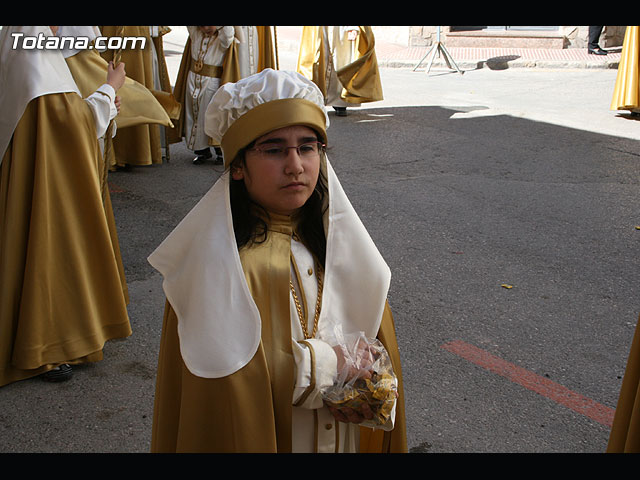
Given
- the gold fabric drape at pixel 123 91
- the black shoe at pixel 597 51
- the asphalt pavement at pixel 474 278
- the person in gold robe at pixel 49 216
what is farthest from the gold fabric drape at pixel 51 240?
the black shoe at pixel 597 51

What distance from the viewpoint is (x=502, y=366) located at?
4.06m

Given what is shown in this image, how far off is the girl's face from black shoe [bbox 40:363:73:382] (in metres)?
2.30

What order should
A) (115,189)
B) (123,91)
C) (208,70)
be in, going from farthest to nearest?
1. (208,70)
2. (115,189)
3. (123,91)

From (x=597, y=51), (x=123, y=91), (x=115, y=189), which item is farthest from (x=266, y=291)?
(x=597, y=51)

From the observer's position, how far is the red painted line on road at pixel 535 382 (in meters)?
3.63

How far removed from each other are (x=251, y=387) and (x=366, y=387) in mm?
310

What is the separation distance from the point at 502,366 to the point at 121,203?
14.0 ft

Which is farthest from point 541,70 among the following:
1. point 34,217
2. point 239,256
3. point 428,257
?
point 239,256

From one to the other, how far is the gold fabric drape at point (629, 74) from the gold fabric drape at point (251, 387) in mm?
8895

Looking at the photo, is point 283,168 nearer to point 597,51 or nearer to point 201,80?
point 201,80

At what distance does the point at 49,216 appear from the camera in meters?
3.71

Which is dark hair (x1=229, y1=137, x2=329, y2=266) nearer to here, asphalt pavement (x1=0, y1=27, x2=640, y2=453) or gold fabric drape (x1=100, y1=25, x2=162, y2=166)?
asphalt pavement (x1=0, y1=27, x2=640, y2=453)
